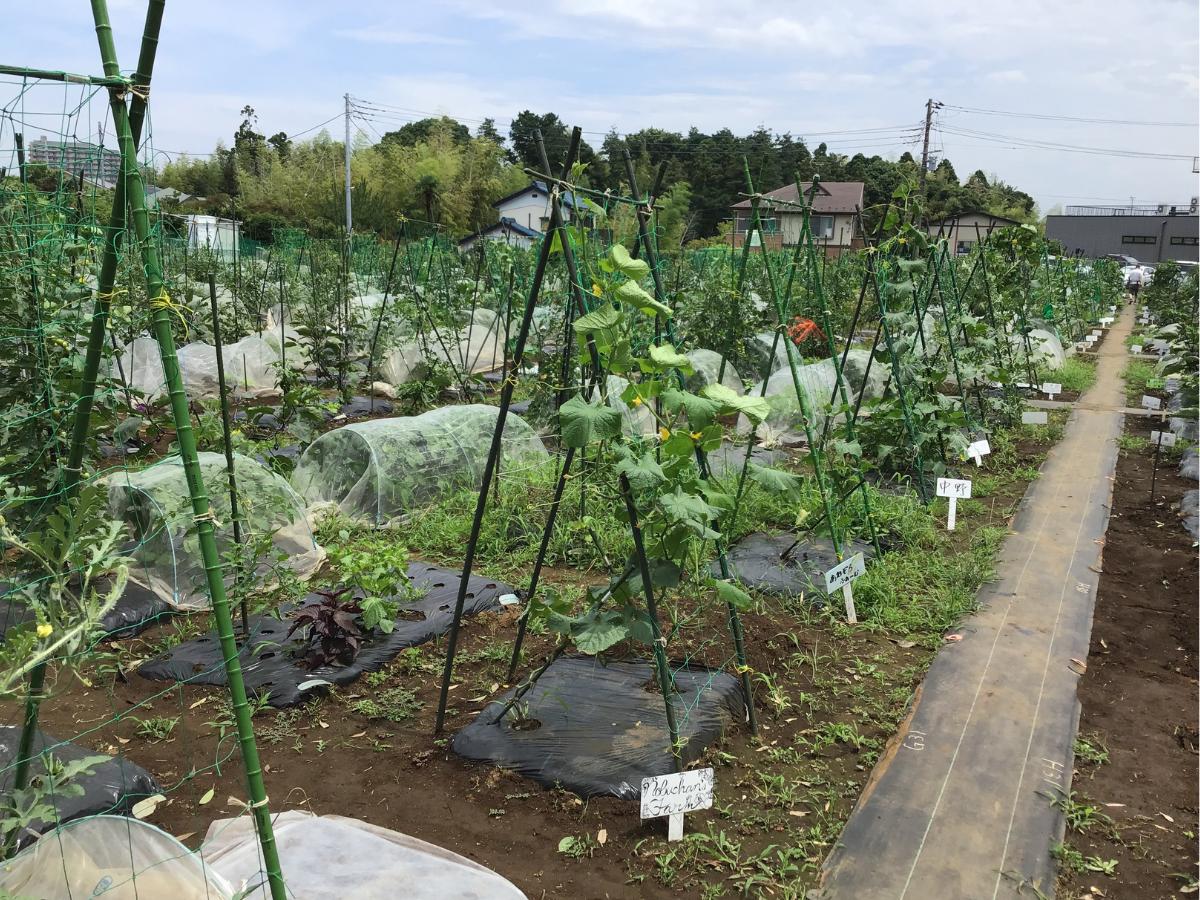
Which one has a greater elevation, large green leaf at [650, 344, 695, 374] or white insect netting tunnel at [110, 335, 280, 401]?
large green leaf at [650, 344, 695, 374]

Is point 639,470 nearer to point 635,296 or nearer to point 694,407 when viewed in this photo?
point 694,407

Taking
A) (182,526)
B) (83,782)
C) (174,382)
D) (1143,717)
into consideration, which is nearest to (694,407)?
(174,382)

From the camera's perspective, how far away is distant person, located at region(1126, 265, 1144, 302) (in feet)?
105

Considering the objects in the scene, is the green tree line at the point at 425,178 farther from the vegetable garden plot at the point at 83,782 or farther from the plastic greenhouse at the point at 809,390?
the vegetable garden plot at the point at 83,782

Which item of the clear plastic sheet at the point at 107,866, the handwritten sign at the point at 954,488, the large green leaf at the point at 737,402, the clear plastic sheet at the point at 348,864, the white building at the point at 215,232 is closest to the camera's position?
the clear plastic sheet at the point at 107,866

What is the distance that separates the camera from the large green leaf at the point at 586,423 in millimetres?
2793

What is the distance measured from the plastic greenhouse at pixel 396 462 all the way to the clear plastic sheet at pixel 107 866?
3.77m

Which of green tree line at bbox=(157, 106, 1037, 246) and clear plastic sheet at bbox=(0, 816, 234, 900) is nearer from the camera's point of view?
clear plastic sheet at bbox=(0, 816, 234, 900)

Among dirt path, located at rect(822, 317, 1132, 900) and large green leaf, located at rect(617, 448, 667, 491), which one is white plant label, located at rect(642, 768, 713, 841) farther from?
Answer: large green leaf, located at rect(617, 448, 667, 491)

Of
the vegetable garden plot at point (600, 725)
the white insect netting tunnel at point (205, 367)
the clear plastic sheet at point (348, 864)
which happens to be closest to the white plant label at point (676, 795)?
the vegetable garden plot at point (600, 725)

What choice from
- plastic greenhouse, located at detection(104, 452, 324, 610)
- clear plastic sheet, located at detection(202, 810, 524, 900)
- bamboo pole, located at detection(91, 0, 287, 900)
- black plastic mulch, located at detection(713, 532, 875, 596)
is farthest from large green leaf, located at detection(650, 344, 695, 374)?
plastic greenhouse, located at detection(104, 452, 324, 610)

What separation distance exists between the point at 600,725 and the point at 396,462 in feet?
10.1

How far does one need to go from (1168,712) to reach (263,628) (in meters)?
4.08

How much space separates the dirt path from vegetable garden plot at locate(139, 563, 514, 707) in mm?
2153
